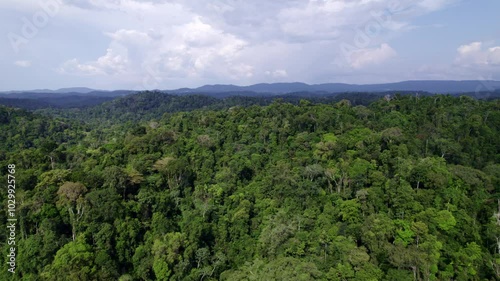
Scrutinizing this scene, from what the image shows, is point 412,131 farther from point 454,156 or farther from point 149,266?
point 149,266

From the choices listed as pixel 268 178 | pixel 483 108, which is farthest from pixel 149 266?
pixel 483 108

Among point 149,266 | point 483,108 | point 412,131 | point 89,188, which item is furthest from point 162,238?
point 483,108

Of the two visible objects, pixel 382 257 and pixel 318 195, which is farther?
pixel 318 195

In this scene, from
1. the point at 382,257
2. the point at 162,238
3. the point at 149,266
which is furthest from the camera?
the point at 162,238

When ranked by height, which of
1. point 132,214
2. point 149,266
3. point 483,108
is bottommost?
point 149,266

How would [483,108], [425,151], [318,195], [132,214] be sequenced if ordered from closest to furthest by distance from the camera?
[132,214] < [318,195] < [425,151] < [483,108]

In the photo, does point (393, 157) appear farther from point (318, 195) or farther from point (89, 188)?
point (89, 188)

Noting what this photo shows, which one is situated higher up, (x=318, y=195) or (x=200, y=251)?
(x=318, y=195)
